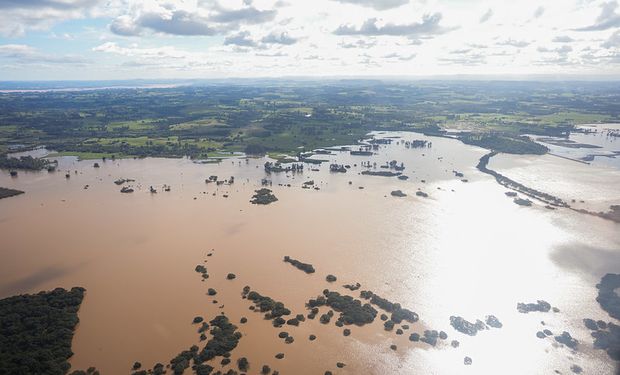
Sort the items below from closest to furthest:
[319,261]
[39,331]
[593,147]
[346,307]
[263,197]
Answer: [39,331] → [346,307] → [319,261] → [263,197] → [593,147]

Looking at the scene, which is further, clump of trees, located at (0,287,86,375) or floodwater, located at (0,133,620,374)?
floodwater, located at (0,133,620,374)

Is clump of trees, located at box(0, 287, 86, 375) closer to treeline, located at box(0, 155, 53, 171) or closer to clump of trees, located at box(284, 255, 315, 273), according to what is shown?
clump of trees, located at box(284, 255, 315, 273)

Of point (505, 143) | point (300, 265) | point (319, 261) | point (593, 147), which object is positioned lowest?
point (593, 147)

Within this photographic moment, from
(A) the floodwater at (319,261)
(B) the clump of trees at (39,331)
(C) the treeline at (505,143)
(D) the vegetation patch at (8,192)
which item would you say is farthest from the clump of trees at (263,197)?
(C) the treeline at (505,143)

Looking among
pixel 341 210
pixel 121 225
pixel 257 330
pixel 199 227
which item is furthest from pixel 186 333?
pixel 341 210

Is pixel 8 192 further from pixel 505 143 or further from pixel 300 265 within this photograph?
pixel 505 143

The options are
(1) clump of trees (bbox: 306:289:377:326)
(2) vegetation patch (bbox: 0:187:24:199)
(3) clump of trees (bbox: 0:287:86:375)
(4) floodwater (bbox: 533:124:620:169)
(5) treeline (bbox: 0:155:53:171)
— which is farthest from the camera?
(4) floodwater (bbox: 533:124:620:169)

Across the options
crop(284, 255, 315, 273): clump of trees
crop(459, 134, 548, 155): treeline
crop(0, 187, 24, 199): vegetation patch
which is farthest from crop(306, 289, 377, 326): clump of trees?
crop(459, 134, 548, 155): treeline

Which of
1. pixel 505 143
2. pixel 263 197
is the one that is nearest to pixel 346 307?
pixel 263 197

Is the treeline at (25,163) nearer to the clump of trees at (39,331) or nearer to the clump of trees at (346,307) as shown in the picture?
the clump of trees at (39,331)
